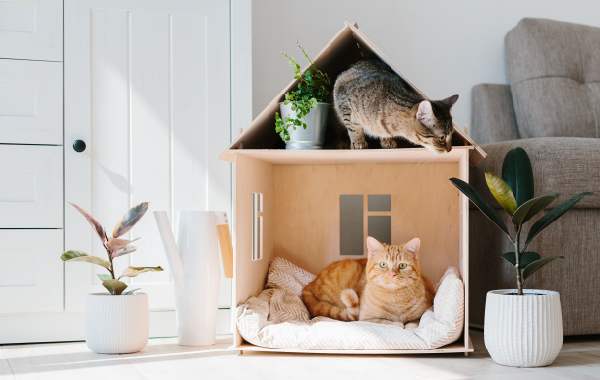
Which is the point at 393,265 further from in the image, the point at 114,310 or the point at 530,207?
the point at 114,310

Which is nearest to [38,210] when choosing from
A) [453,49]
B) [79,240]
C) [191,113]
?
[79,240]

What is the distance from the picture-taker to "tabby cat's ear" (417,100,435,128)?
1.55 meters

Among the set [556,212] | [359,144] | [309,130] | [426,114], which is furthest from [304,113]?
[556,212]

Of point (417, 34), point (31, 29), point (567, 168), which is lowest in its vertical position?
point (567, 168)

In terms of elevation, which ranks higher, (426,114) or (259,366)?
(426,114)

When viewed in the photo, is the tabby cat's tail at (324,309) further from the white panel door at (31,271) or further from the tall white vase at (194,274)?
the white panel door at (31,271)

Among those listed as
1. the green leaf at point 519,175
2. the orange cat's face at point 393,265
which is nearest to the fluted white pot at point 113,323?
the orange cat's face at point 393,265

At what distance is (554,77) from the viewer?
7.44 feet

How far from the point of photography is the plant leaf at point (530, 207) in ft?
4.75

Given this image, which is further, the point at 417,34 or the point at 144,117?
the point at 417,34

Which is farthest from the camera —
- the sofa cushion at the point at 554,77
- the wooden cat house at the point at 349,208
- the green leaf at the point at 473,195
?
the sofa cushion at the point at 554,77

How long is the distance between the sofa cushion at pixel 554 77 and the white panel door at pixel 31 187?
1458mm

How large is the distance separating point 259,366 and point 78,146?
2.51ft

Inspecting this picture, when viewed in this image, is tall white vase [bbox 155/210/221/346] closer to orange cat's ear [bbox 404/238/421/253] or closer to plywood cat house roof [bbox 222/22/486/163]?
plywood cat house roof [bbox 222/22/486/163]
